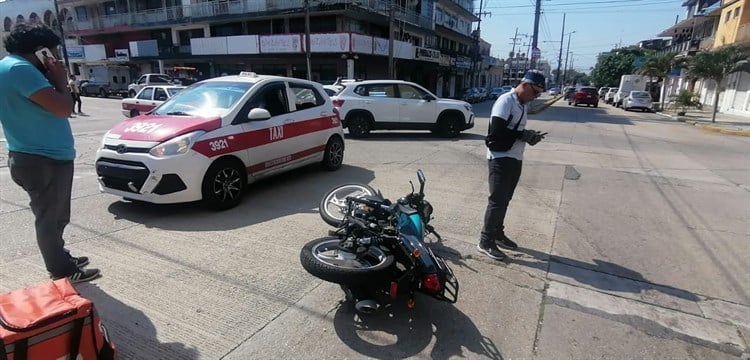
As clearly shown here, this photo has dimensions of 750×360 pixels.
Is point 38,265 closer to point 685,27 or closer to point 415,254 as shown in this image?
point 415,254

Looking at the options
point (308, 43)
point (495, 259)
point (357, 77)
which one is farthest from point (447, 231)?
point (357, 77)

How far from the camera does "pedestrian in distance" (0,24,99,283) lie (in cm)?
298

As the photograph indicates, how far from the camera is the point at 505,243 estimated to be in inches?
182

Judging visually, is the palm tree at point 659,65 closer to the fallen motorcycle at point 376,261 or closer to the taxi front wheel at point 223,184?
the taxi front wheel at point 223,184

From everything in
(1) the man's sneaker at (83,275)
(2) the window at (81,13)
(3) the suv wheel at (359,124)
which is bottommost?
(1) the man's sneaker at (83,275)

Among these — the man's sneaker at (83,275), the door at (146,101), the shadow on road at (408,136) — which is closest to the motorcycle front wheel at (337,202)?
the man's sneaker at (83,275)

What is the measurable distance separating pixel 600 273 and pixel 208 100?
5281 millimetres

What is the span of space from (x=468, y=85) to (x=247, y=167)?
58710 millimetres

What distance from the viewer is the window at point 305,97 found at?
22.6 ft

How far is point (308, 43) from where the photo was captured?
24.8 m

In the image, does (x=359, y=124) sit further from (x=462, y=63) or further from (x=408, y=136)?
(x=462, y=63)

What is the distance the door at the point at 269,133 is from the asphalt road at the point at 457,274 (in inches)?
19.9

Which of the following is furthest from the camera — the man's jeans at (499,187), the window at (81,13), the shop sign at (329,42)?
the window at (81,13)

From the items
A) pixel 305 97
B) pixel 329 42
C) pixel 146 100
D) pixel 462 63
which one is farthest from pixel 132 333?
pixel 462 63
